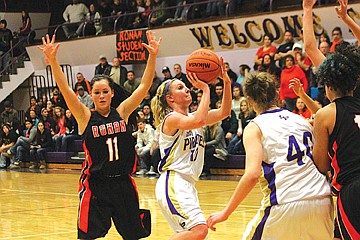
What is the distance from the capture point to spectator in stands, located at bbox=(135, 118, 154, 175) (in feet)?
46.8

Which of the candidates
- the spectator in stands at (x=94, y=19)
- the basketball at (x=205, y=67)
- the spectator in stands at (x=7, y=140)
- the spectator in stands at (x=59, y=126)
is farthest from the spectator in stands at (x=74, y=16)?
the basketball at (x=205, y=67)

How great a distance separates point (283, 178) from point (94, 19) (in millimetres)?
16234

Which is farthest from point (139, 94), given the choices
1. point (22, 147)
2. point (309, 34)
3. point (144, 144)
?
point (22, 147)

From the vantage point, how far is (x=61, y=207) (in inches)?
395

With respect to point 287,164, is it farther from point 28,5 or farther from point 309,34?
point 28,5

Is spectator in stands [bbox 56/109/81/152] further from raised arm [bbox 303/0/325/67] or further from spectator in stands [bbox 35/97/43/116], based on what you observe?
raised arm [bbox 303/0/325/67]

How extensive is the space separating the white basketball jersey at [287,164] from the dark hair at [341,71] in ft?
0.99

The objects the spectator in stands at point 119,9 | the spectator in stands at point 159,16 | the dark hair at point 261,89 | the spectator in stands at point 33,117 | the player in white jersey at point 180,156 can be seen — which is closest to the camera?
the dark hair at point 261,89

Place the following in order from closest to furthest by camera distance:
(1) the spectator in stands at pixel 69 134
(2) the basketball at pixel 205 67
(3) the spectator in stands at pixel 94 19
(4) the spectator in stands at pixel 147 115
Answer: (2) the basketball at pixel 205 67
(4) the spectator in stands at pixel 147 115
(1) the spectator in stands at pixel 69 134
(3) the spectator in stands at pixel 94 19

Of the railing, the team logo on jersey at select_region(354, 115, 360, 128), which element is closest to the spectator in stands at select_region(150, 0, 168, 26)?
the railing

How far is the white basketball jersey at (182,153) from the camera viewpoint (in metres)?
5.01

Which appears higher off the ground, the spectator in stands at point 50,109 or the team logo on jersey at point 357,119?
the team logo on jersey at point 357,119

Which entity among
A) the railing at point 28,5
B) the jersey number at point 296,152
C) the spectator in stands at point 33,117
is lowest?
the spectator in stands at point 33,117

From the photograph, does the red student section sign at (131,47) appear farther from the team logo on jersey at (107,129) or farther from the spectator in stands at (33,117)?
the team logo on jersey at (107,129)
